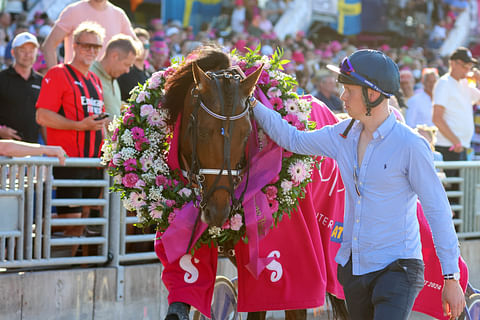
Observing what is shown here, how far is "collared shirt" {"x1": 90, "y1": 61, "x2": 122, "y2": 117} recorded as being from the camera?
6.80 metres

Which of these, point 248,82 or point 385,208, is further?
point 248,82

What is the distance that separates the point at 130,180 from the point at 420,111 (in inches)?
247

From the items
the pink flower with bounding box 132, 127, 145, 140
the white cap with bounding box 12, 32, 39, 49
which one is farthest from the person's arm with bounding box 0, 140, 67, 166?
the white cap with bounding box 12, 32, 39, 49

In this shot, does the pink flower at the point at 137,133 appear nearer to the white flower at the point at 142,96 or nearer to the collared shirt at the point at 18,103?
the white flower at the point at 142,96

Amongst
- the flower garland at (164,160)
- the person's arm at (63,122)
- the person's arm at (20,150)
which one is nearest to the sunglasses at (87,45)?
the person's arm at (63,122)

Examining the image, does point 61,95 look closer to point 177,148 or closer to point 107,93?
point 107,93

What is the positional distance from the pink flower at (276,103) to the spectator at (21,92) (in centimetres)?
367

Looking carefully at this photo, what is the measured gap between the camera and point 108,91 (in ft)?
22.5

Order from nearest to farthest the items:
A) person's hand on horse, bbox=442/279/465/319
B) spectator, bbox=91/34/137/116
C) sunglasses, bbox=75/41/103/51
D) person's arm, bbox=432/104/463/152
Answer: person's hand on horse, bbox=442/279/465/319, sunglasses, bbox=75/41/103/51, spectator, bbox=91/34/137/116, person's arm, bbox=432/104/463/152

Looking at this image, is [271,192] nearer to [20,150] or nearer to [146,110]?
[146,110]

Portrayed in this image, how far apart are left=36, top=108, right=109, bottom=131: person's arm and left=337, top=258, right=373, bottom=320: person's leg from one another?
3.17 m

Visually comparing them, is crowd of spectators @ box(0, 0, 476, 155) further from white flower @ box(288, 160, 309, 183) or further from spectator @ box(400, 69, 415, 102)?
white flower @ box(288, 160, 309, 183)

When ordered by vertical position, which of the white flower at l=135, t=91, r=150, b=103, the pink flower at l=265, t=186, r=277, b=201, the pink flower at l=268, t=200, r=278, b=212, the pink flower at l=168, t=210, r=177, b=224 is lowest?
the pink flower at l=168, t=210, r=177, b=224

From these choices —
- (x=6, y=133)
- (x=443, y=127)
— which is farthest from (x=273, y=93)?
(x=443, y=127)
